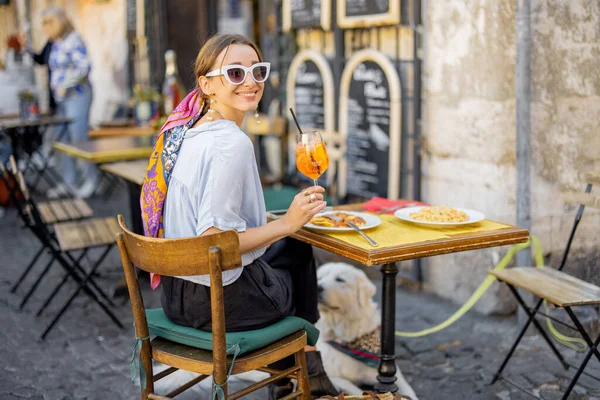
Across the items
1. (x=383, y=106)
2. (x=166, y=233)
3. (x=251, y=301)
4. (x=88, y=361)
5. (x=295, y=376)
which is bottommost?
(x=88, y=361)

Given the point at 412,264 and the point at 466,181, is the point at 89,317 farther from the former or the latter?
the point at 466,181

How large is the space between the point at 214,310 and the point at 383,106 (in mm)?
3379

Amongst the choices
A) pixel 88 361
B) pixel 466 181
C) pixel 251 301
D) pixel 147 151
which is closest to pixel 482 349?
pixel 466 181

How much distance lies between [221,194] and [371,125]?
3268mm

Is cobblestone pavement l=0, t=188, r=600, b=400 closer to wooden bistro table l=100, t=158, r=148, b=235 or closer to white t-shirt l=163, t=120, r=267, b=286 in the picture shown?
wooden bistro table l=100, t=158, r=148, b=235

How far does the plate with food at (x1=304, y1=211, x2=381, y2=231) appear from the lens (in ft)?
10.6

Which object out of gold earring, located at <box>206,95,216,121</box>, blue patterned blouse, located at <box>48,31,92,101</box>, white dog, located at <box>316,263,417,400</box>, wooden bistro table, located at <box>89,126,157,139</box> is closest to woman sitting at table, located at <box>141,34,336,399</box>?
gold earring, located at <box>206,95,216,121</box>

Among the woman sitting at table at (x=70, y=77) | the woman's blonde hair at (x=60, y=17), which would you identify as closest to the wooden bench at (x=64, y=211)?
the woman sitting at table at (x=70, y=77)

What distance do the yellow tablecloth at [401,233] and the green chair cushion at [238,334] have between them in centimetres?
40

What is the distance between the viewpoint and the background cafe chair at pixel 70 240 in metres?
4.98

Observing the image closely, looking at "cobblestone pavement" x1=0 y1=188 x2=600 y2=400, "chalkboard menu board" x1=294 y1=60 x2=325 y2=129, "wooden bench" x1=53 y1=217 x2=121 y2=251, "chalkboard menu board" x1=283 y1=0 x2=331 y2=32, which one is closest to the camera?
"cobblestone pavement" x1=0 y1=188 x2=600 y2=400

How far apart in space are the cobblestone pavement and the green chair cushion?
1016 mm

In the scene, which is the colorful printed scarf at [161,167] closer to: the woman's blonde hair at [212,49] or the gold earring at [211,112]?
the gold earring at [211,112]

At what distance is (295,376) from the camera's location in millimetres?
3143
